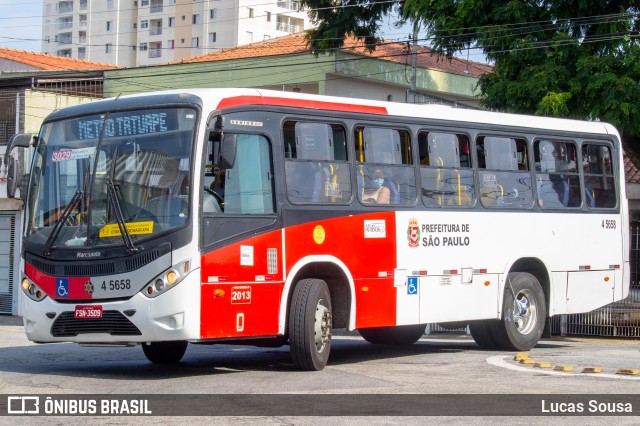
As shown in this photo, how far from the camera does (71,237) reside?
12.7 metres

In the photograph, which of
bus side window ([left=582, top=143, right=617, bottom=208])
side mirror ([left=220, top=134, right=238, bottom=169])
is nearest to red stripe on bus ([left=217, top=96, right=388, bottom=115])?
side mirror ([left=220, top=134, right=238, bottom=169])

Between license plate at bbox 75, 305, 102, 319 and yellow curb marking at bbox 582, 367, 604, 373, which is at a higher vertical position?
license plate at bbox 75, 305, 102, 319

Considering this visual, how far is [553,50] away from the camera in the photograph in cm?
2512

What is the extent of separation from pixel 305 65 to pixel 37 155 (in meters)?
23.5

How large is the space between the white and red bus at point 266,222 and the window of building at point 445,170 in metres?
0.02

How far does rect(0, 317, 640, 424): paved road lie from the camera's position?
36.4ft

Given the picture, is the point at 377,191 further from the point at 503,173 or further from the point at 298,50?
the point at 298,50

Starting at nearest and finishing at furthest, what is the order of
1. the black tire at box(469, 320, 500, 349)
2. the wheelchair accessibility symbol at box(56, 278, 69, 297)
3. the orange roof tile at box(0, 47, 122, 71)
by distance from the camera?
the wheelchair accessibility symbol at box(56, 278, 69, 297)
the black tire at box(469, 320, 500, 349)
the orange roof tile at box(0, 47, 122, 71)

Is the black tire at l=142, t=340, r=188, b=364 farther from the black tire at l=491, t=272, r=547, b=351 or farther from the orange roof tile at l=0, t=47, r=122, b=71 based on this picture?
the orange roof tile at l=0, t=47, r=122, b=71

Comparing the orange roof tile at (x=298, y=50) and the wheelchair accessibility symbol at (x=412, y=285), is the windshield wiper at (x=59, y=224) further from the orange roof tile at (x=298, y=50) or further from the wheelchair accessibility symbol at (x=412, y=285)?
the orange roof tile at (x=298, y=50)

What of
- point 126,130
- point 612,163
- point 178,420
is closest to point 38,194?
point 126,130

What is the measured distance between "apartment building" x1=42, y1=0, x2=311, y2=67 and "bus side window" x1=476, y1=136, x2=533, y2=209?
7438 cm

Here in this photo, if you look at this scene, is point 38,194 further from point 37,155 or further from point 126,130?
point 126,130

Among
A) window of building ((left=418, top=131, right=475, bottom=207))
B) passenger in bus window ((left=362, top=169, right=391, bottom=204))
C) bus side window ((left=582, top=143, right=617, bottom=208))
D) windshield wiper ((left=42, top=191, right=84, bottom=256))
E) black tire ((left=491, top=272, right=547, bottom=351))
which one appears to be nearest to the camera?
windshield wiper ((left=42, top=191, right=84, bottom=256))
